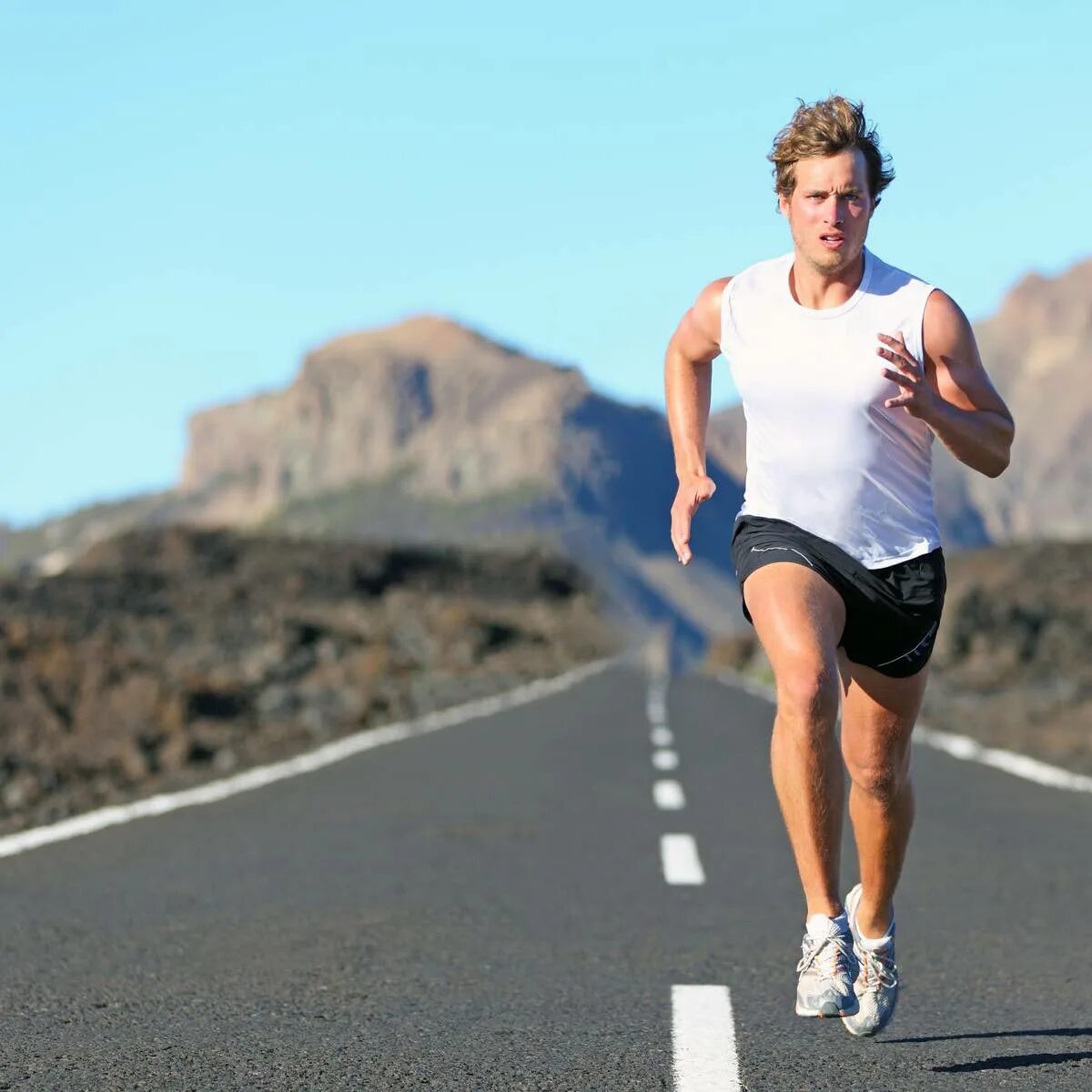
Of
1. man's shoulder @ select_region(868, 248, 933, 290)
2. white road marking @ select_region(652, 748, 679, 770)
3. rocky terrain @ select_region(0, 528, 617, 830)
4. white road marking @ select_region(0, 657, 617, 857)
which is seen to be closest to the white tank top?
man's shoulder @ select_region(868, 248, 933, 290)

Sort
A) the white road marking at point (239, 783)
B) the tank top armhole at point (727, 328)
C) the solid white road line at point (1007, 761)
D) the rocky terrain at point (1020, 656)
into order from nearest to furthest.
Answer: the tank top armhole at point (727, 328), the white road marking at point (239, 783), the solid white road line at point (1007, 761), the rocky terrain at point (1020, 656)

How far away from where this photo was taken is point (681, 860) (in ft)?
32.1

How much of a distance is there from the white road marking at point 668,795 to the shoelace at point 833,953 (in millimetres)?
7592

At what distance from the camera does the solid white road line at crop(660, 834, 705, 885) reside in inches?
359

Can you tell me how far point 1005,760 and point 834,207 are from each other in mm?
12762

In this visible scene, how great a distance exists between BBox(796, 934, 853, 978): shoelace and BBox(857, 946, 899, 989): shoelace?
6.8 inches

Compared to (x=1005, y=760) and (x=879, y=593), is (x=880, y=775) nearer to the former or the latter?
(x=879, y=593)

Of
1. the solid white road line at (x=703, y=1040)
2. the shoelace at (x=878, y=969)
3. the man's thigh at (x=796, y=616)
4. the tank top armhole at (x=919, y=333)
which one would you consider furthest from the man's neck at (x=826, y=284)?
the solid white road line at (x=703, y=1040)

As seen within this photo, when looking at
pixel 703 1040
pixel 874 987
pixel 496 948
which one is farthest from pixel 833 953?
pixel 496 948

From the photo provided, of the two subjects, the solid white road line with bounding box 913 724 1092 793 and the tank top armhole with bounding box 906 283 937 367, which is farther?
the solid white road line with bounding box 913 724 1092 793

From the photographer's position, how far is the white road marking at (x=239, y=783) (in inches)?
411

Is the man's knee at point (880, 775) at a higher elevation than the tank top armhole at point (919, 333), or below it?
below

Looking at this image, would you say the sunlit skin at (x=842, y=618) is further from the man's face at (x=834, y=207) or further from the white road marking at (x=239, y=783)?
the white road marking at (x=239, y=783)

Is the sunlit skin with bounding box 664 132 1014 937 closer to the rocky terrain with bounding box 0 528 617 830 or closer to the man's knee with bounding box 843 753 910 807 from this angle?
the man's knee with bounding box 843 753 910 807
